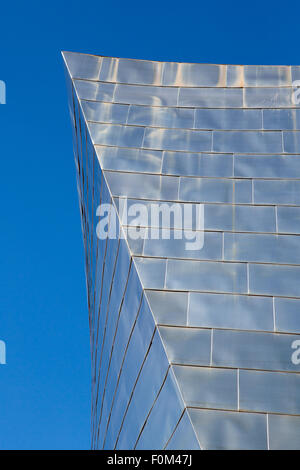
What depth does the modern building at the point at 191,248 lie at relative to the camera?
7.52 metres

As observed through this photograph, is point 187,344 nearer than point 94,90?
Yes

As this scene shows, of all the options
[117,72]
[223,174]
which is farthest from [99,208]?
[117,72]

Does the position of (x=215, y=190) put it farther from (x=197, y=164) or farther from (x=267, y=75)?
(x=267, y=75)

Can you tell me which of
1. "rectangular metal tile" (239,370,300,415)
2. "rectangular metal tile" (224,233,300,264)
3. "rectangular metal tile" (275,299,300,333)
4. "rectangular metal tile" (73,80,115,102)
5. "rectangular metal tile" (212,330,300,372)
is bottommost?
"rectangular metal tile" (239,370,300,415)

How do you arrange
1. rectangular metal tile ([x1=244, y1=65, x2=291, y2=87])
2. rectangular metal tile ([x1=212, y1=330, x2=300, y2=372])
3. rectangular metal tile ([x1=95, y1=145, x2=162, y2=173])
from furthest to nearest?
rectangular metal tile ([x1=244, y1=65, x2=291, y2=87])
rectangular metal tile ([x1=95, y1=145, x2=162, y2=173])
rectangular metal tile ([x1=212, y1=330, x2=300, y2=372])

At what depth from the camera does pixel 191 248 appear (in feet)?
30.0

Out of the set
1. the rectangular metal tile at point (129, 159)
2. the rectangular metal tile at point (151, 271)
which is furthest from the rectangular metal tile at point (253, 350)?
the rectangular metal tile at point (129, 159)

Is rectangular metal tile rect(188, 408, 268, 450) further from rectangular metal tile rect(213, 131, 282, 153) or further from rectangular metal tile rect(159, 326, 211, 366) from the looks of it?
rectangular metal tile rect(213, 131, 282, 153)

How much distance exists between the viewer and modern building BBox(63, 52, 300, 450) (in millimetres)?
7520

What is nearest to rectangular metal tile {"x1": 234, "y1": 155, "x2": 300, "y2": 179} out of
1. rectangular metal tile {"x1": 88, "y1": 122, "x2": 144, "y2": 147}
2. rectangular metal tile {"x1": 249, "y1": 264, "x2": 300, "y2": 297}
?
rectangular metal tile {"x1": 88, "y1": 122, "x2": 144, "y2": 147}

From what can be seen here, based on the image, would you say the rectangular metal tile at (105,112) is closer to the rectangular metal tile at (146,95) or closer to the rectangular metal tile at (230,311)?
the rectangular metal tile at (146,95)

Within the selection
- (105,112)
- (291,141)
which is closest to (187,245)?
(291,141)

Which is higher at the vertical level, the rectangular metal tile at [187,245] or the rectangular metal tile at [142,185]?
the rectangular metal tile at [142,185]

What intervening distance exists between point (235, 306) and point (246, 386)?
49.5 inches
